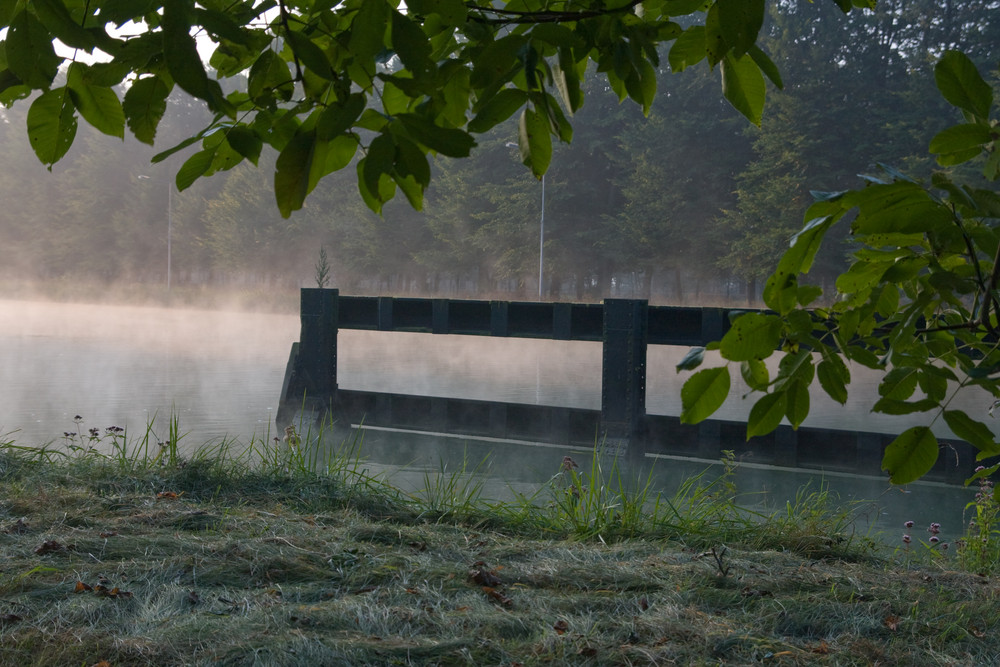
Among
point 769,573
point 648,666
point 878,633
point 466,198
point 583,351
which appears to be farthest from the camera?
point 466,198

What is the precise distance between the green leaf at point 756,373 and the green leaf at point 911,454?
214mm

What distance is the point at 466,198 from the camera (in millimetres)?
43062

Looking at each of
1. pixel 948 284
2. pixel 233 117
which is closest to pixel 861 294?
pixel 948 284

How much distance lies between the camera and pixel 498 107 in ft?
4.78

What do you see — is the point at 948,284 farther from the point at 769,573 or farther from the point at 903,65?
the point at 903,65

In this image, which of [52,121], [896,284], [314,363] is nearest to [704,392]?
[896,284]

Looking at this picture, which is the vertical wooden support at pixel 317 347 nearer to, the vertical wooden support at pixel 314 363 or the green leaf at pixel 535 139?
the vertical wooden support at pixel 314 363

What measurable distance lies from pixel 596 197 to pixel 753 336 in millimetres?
42521

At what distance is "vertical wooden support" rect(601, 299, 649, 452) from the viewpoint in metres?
9.18

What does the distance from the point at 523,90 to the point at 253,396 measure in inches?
497

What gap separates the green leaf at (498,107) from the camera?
1.43 metres

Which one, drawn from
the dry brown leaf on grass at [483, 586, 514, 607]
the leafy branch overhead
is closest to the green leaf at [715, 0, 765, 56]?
the leafy branch overhead

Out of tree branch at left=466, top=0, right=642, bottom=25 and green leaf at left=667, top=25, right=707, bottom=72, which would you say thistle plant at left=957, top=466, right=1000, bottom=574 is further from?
tree branch at left=466, top=0, right=642, bottom=25

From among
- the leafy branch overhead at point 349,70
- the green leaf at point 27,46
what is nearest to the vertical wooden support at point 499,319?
the leafy branch overhead at point 349,70
